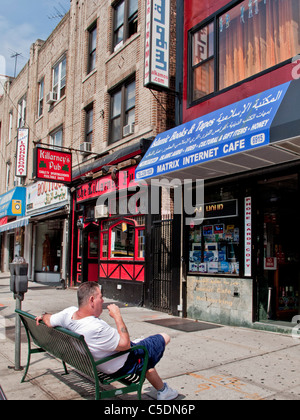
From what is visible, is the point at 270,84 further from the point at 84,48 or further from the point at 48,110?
the point at 48,110

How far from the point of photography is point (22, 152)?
853 inches

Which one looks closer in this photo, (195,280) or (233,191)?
(233,191)

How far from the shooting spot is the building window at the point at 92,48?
1545cm

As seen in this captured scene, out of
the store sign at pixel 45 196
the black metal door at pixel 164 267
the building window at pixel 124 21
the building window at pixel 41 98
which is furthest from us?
the building window at pixel 41 98

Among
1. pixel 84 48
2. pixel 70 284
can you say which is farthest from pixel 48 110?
pixel 70 284

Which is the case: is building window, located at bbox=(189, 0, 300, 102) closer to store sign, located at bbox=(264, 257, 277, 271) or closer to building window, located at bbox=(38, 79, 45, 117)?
A: store sign, located at bbox=(264, 257, 277, 271)

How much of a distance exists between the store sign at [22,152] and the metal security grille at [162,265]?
1352 centimetres

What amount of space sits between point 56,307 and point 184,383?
691 centimetres

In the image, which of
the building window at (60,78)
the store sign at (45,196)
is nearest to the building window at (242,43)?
the store sign at (45,196)

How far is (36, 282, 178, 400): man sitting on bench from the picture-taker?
363 cm

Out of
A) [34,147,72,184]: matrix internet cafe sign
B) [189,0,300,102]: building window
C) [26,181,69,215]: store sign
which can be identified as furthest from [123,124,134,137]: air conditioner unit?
[26,181,69,215]: store sign

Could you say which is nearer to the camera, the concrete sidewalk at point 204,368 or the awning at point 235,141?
the concrete sidewalk at point 204,368

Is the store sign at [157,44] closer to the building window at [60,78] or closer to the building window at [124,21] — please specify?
the building window at [124,21]

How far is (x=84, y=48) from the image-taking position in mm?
15727
